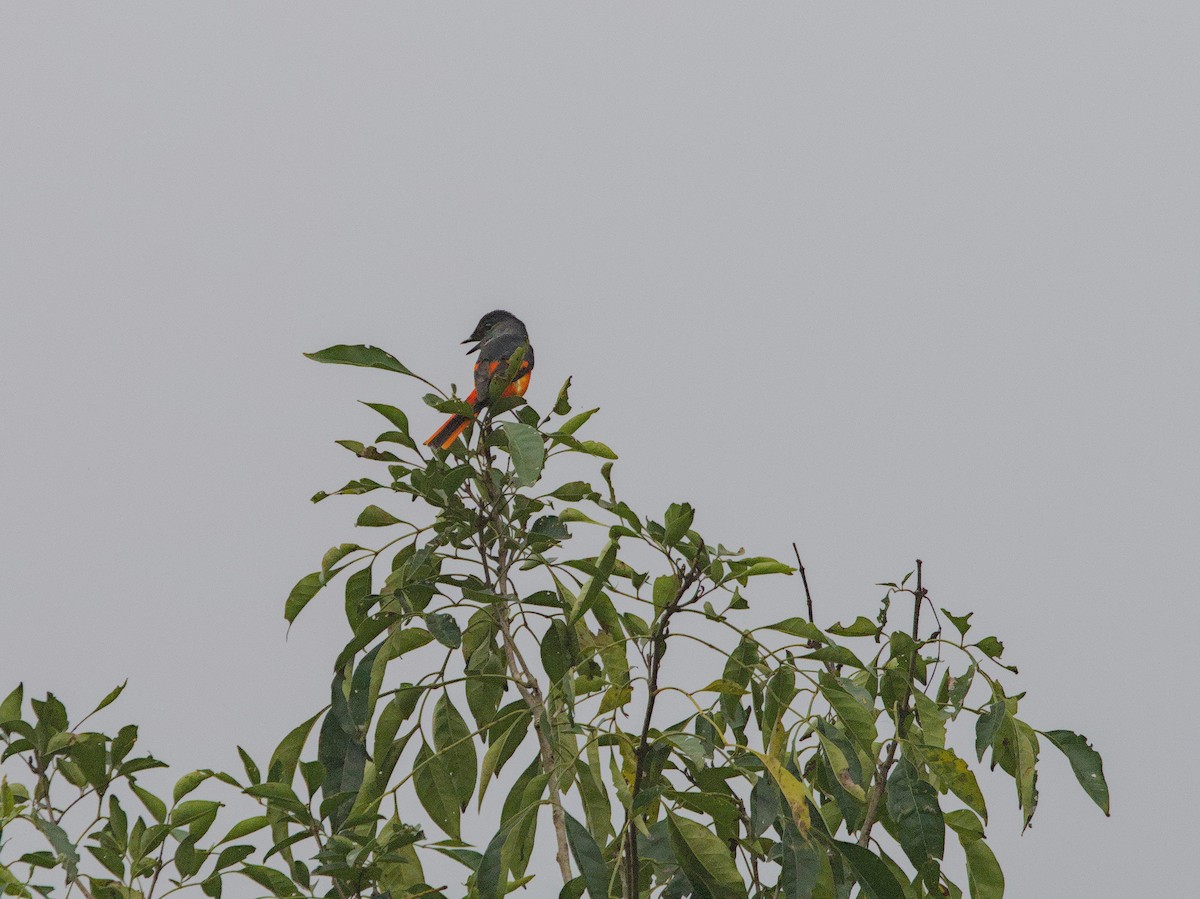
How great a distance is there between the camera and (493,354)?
15.7ft

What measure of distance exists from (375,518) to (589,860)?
3.12 feet

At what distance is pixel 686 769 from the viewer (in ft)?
8.59

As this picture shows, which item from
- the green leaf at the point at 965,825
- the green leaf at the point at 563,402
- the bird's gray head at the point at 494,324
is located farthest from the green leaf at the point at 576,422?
the bird's gray head at the point at 494,324

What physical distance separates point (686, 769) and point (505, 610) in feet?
1.62

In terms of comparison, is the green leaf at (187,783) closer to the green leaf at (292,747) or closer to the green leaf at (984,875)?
the green leaf at (292,747)

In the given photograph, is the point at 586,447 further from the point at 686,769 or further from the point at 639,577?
the point at 686,769

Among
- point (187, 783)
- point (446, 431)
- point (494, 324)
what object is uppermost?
point (494, 324)

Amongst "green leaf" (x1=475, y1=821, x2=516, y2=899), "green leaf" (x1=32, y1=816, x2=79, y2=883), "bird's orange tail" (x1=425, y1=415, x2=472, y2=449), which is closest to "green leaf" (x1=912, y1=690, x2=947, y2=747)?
"green leaf" (x1=475, y1=821, x2=516, y2=899)

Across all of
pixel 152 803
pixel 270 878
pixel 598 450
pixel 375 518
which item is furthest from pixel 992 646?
pixel 152 803

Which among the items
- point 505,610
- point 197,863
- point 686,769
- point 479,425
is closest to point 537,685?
point 505,610

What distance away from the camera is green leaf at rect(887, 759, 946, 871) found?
2.38 m

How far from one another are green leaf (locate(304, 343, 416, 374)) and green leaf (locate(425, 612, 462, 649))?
53 centimetres

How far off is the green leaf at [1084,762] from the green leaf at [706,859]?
868mm

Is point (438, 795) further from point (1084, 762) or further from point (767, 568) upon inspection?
point (1084, 762)
